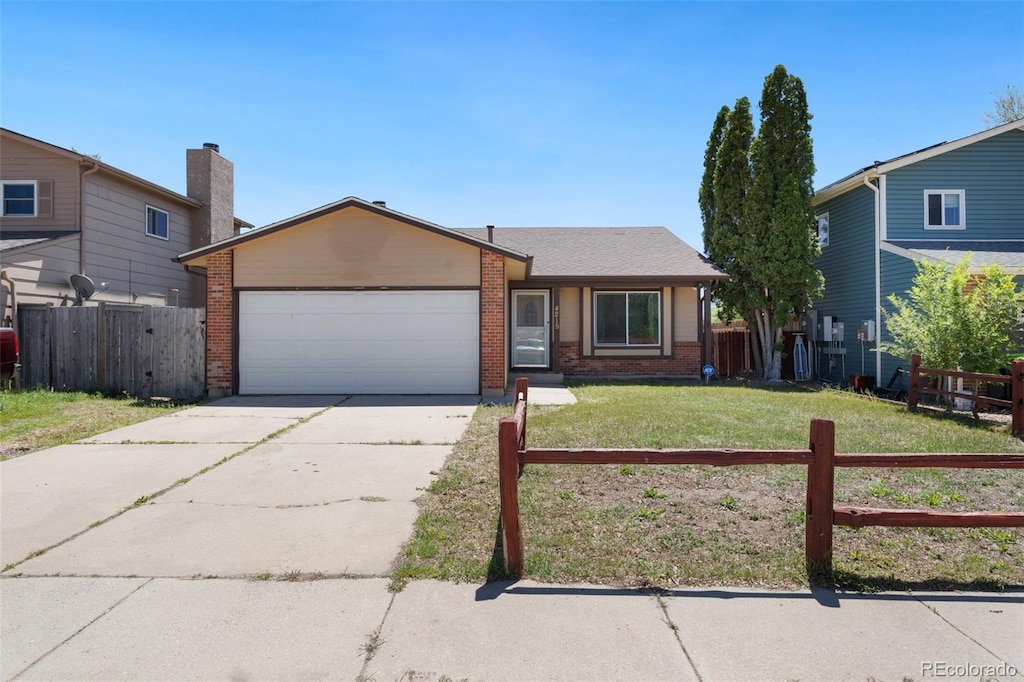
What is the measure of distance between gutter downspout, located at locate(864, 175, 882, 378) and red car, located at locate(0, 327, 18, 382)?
18853mm

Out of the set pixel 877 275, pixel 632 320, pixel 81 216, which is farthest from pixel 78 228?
pixel 877 275

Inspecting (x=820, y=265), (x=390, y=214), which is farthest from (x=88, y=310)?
(x=820, y=265)

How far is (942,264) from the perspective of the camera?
1132 cm

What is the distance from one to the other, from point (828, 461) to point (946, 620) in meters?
1.05

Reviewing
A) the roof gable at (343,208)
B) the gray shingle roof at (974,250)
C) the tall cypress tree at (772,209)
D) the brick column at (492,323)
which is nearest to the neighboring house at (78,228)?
the roof gable at (343,208)

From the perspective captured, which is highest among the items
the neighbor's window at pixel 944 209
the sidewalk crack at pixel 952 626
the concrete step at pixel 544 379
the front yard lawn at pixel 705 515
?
the neighbor's window at pixel 944 209

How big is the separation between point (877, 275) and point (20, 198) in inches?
830

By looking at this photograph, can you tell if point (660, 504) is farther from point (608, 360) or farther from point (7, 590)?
point (608, 360)

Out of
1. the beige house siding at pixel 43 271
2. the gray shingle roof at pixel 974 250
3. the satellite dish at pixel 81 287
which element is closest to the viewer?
the beige house siding at pixel 43 271

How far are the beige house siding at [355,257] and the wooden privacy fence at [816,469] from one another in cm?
868

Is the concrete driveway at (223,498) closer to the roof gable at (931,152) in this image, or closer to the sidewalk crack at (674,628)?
the sidewalk crack at (674,628)

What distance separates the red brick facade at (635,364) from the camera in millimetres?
16047

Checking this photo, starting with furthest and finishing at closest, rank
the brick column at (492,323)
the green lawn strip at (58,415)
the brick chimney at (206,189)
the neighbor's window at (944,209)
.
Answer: the brick chimney at (206,189) → the neighbor's window at (944,209) → the brick column at (492,323) → the green lawn strip at (58,415)

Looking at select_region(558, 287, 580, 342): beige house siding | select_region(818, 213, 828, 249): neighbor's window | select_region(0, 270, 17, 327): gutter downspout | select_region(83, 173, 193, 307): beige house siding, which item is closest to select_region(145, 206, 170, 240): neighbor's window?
select_region(83, 173, 193, 307): beige house siding
